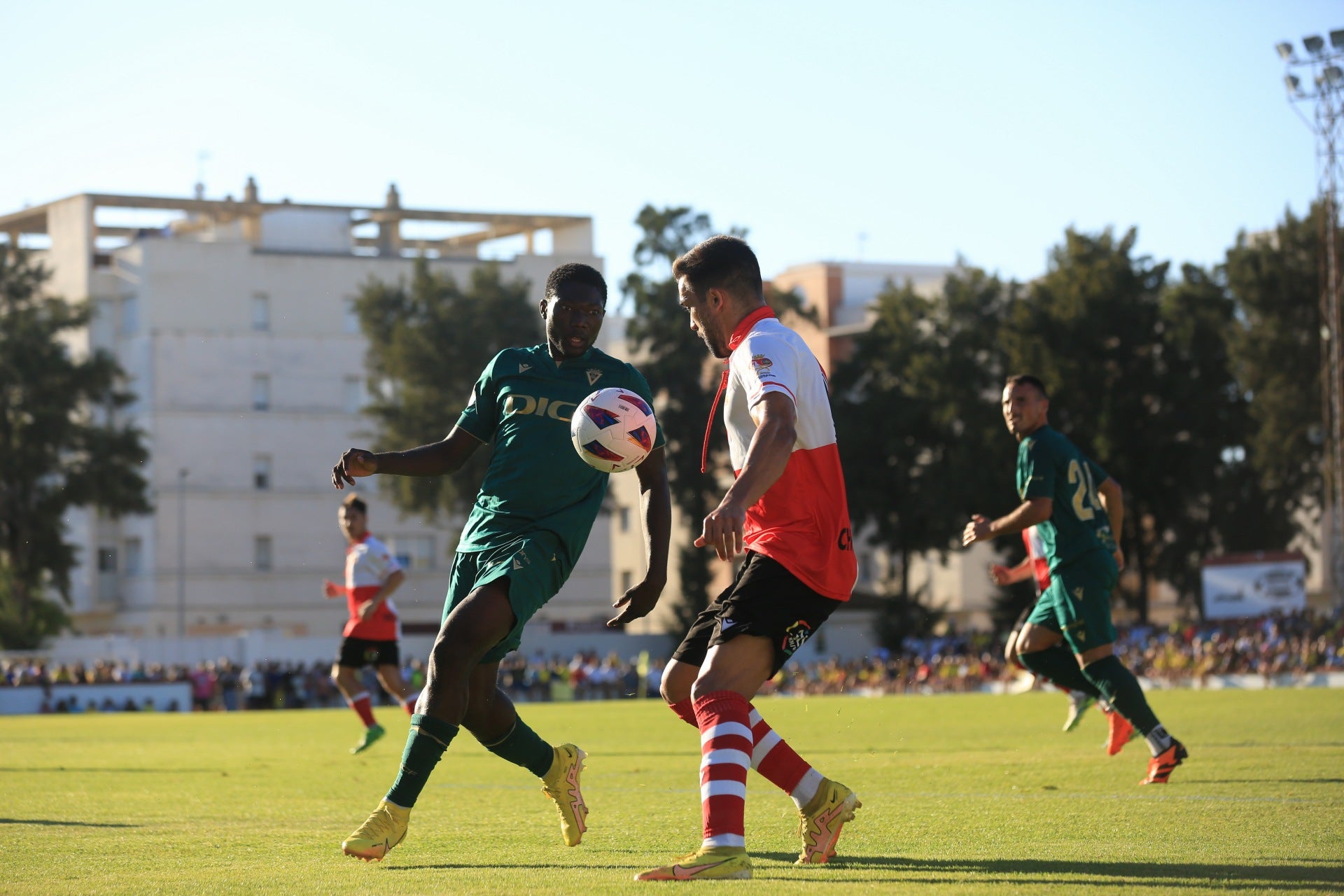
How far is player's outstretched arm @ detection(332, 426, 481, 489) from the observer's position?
263 inches

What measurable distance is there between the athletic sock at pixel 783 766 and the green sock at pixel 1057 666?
605 cm

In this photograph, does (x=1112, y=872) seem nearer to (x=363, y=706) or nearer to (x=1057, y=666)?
(x=1057, y=666)

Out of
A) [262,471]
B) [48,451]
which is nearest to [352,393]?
[262,471]

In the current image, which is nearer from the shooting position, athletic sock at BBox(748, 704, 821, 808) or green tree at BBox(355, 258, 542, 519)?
athletic sock at BBox(748, 704, 821, 808)

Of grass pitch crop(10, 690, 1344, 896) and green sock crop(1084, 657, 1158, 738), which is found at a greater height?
green sock crop(1084, 657, 1158, 738)

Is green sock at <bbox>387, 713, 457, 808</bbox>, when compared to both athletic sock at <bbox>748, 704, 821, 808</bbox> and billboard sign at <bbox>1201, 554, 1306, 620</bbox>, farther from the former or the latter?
billboard sign at <bbox>1201, 554, 1306, 620</bbox>

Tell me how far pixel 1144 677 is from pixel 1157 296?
22.0 m

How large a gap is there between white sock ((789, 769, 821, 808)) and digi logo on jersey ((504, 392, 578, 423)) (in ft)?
5.92

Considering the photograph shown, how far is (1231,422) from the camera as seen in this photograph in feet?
178

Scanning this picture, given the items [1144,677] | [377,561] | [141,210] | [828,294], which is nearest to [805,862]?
[377,561]

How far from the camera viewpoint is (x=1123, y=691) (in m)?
10.0

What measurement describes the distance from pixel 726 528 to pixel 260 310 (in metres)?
74.0

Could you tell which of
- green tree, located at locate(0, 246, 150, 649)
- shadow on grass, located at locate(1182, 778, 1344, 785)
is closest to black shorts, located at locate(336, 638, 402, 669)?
shadow on grass, located at locate(1182, 778, 1344, 785)

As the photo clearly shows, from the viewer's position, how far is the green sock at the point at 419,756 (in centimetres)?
649
